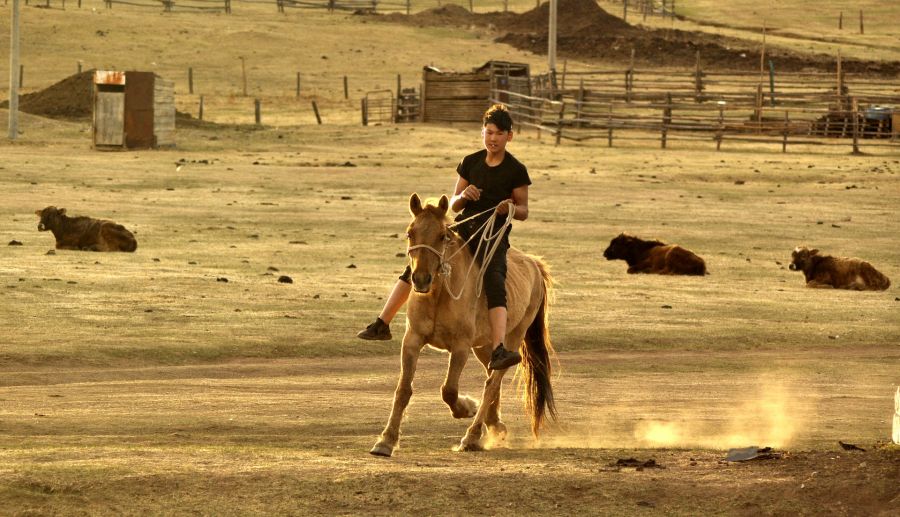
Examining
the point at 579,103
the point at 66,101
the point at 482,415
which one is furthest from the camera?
the point at 66,101

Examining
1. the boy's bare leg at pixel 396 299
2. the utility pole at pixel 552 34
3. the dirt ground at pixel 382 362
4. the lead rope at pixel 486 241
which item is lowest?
the dirt ground at pixel 382 362

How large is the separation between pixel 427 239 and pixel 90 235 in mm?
13862

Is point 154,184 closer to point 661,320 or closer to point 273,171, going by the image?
point 273,171

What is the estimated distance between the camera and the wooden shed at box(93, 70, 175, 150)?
4544 cm

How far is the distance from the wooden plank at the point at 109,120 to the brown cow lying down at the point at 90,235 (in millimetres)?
23239

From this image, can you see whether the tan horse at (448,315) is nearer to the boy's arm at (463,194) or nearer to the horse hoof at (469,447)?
the horse hoof at (469,447)

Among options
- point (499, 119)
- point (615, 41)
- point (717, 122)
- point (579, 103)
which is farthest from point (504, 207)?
point (615, 41)

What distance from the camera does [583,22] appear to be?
102875 millimetres

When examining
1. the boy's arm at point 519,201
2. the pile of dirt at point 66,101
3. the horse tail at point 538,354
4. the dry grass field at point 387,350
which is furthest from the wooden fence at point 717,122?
the boy's arm at point 519,201

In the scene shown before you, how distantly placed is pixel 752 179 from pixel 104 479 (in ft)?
A: 106

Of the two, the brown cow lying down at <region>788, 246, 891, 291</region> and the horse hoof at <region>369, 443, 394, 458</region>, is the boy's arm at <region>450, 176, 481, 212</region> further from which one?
the brown cow lying down at <region>788, 246, 891, 291</region>

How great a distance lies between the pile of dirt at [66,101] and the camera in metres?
58.1

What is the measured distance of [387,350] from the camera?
637 inches

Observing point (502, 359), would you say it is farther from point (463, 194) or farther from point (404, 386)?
point (463, 194)
